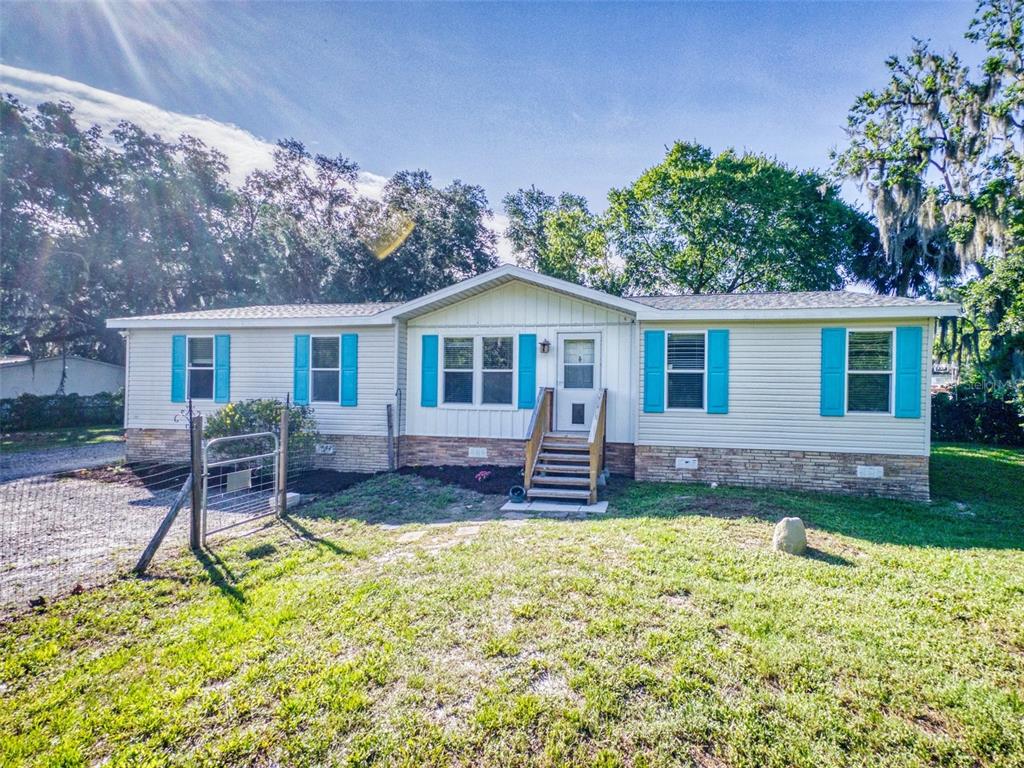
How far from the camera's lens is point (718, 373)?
322 inches

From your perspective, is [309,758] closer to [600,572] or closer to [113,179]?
[600,572]

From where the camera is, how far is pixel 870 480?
770 centimetres

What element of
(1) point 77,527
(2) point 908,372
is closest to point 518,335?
(2) point 908,372

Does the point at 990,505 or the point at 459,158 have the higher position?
the point at 459,158

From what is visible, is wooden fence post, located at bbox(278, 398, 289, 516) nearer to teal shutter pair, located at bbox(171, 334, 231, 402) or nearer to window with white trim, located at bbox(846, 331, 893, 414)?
teal shutter pair, located at bbox(171, 334, 231, 402)

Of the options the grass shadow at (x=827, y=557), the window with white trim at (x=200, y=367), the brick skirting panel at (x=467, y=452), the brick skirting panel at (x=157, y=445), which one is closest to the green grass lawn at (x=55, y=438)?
the brick skirting panel at (x=157, y=445)

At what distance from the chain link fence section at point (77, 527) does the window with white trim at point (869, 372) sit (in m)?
9.45

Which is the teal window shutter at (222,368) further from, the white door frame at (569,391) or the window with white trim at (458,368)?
the white door frame at (569,391)

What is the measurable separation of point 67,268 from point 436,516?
2193 cm

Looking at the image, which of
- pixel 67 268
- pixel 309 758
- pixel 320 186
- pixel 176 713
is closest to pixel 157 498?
pixel 176 713

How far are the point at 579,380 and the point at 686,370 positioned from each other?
188 centimetres

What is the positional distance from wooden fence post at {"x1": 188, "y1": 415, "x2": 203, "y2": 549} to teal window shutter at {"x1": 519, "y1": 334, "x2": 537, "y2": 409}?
5.36 meters

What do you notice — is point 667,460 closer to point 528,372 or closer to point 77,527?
point 528,372

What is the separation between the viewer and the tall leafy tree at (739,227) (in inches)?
723
